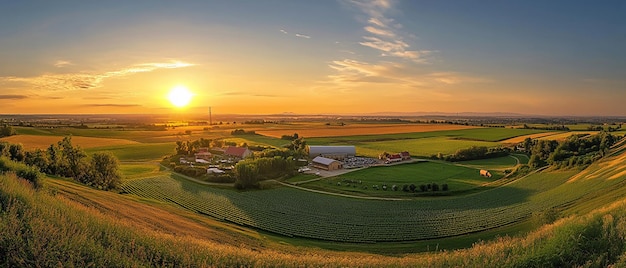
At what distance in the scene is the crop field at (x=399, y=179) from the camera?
49.9 m

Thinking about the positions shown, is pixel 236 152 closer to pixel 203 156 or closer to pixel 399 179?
pixel 203 156

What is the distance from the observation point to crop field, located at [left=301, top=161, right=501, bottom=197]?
4994cm

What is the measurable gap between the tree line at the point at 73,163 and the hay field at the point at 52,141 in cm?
2405

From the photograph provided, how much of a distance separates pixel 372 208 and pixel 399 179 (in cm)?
1977

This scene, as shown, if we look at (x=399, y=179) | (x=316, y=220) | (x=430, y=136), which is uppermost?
(x=430, y=136)

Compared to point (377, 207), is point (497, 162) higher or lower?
higher

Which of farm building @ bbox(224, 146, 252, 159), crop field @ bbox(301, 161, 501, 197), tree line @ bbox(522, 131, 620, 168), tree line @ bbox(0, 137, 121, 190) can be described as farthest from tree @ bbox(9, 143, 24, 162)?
tree line @ bbox(522, 131, 620, 168)

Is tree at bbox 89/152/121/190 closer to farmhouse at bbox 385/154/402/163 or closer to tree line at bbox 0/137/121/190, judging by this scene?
tree line at bbox 0/137/121/190

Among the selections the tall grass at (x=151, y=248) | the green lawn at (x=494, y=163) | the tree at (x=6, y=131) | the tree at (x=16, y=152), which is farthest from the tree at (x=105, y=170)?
the green lawn at (x=494, y=163)

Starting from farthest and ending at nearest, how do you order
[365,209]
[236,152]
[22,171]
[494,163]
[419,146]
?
[419,146], [236,152], [494,163], [365,209], [22,171]

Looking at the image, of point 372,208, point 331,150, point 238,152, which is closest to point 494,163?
point 331,150

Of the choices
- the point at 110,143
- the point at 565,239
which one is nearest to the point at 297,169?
the point at 110,143

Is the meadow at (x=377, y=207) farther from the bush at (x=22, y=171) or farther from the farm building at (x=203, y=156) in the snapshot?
the farm building at (x=203, y=156)

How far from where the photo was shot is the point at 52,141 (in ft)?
241
